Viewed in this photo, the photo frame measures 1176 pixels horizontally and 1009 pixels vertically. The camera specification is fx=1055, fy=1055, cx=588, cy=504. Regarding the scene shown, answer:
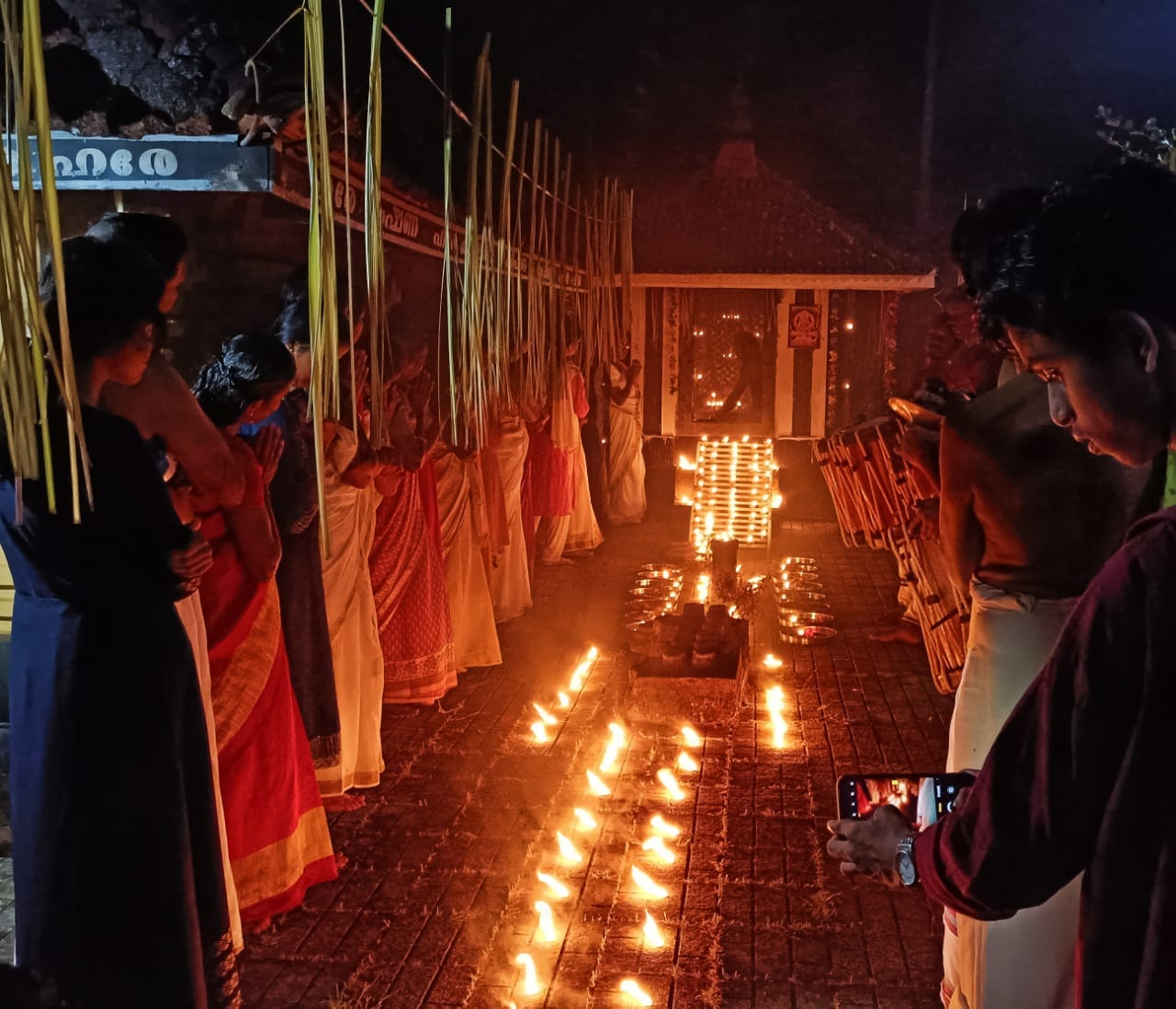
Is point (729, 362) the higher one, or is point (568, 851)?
point (729, 362)

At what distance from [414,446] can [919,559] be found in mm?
2735

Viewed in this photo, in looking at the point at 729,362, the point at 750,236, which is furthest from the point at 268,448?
the point at 729,362

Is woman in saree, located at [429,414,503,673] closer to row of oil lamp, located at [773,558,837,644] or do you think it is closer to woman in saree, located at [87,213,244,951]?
row of oil lamp, located at [773,558,837,644]

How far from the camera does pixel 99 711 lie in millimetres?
2354

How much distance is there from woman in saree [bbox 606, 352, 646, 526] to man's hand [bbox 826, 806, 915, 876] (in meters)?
9.65

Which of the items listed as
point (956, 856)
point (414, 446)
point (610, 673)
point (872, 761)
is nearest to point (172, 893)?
point (956, 856)

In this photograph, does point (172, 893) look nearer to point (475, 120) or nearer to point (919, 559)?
point (475, 120)

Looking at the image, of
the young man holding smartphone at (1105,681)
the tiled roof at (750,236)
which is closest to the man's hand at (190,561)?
the young man holding smartphone at (1105,681)

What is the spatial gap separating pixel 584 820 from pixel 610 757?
2.33 ft

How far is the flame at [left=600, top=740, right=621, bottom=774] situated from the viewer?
16.0ft

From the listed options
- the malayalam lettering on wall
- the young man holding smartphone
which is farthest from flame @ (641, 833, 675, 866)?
the malayalam lettering on wall

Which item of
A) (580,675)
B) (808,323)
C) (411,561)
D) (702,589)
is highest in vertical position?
(808,323)

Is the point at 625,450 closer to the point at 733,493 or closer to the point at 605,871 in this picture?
the point at 733,493

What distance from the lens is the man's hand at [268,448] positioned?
3.42m
